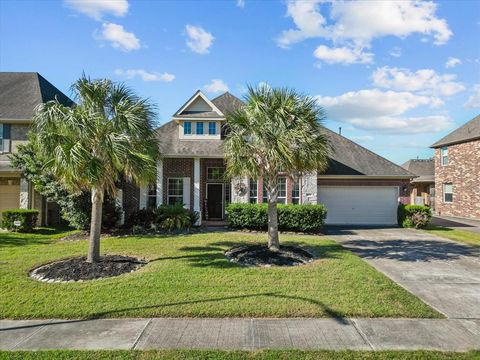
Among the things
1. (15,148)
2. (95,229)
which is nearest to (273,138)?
(95,229)

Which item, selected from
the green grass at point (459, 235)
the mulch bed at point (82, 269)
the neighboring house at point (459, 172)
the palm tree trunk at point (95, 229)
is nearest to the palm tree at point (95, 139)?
the palm tree trunk at point (95, 229)

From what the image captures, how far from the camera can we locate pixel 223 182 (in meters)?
18.2

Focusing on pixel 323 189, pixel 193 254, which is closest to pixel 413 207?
pixel 323 189

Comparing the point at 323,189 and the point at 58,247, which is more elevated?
the point at 323,189

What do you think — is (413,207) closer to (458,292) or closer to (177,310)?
(458,292)

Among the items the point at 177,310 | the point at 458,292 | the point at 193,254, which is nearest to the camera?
the point at 177,310

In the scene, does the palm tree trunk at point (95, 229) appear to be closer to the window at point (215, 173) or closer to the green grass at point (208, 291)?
the green grass at point (208, 291)

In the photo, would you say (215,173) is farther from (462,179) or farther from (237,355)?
(462,179)

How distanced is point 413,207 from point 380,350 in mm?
15412

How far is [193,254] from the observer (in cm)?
1055

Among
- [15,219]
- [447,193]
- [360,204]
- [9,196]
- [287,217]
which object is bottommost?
[15,219]

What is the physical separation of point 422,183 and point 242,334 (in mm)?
32781

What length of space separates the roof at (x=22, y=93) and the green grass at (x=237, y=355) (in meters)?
15.5

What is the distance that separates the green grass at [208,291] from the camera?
599 centimetres
